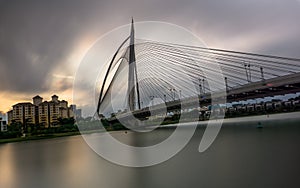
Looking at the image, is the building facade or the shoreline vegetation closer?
the shoreline vegetation

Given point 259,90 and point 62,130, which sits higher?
point 259,90

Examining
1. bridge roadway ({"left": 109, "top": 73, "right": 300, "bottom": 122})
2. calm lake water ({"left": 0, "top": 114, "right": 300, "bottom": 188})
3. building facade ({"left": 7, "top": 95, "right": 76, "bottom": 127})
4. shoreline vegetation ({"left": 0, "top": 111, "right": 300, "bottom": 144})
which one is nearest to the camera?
calm lake water ({"left": 0, "top": 114, "right": 300, "bottom": 188})

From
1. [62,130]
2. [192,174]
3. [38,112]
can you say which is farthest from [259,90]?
[38,112]

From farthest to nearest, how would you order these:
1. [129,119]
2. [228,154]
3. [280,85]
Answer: [129,119] < [280,85] < [228,154]

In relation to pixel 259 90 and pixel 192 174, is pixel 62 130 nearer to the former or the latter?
pixel 259 90

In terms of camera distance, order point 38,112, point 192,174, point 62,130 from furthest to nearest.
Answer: point 38,112 → point 62,130 → point 192,174

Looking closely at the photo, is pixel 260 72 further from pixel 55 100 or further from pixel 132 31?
pixel 55 100

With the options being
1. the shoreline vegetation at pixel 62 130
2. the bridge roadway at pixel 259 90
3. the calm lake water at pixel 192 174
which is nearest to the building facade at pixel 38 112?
the shoreline vegetation at pixel 62 130

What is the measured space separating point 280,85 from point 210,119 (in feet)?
40.6

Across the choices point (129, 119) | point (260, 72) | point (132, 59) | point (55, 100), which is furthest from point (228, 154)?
point (55, 100)

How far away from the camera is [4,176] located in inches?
233

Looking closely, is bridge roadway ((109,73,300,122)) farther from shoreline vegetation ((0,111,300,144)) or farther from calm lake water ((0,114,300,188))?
shoreline vegetation ((0,111,300,144))

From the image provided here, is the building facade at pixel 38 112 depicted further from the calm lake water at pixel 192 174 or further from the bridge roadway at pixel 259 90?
the calm lake water at pixel 192 174

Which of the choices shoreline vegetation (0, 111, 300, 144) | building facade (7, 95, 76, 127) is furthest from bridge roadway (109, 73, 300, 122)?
building facade (7, 95, 76, 127)
